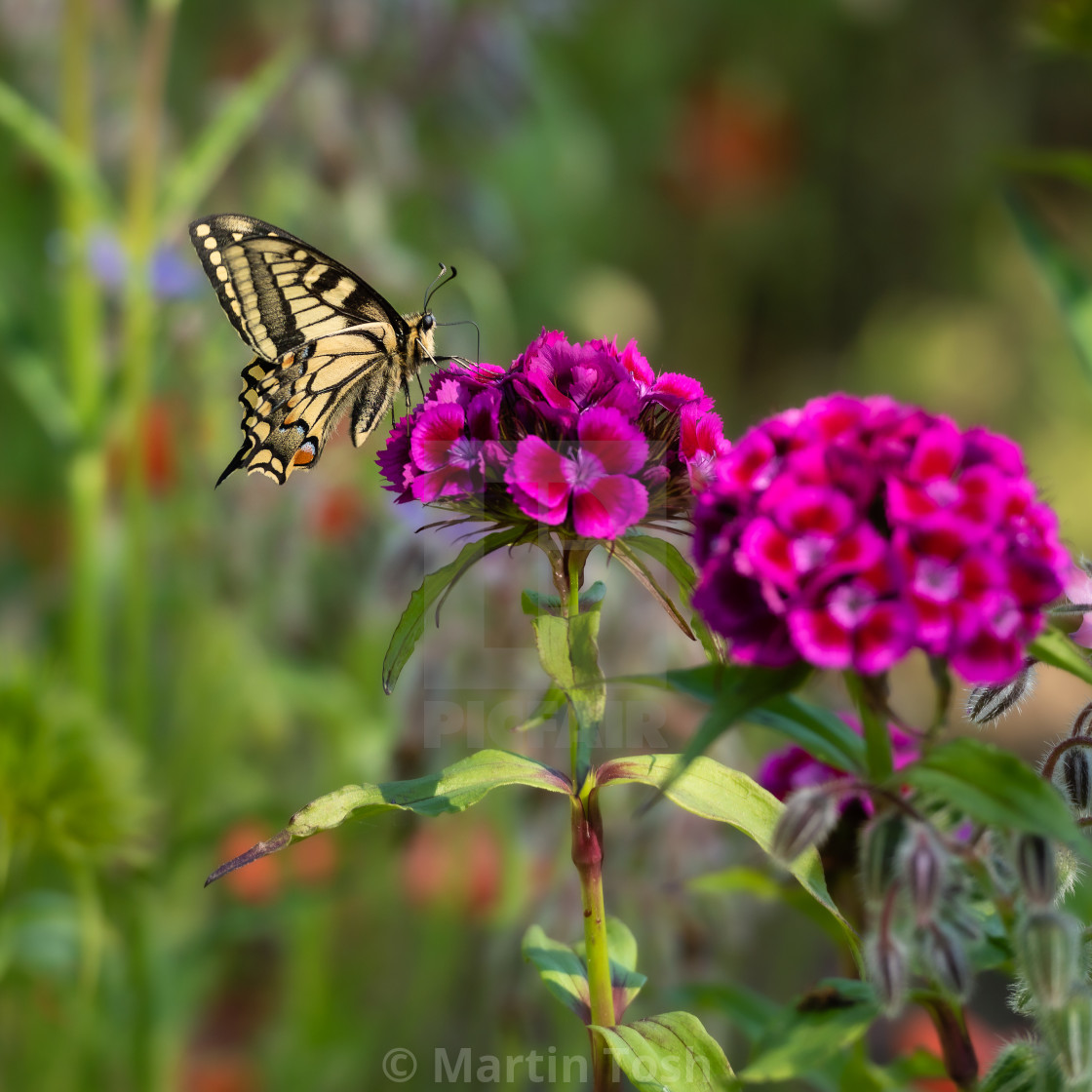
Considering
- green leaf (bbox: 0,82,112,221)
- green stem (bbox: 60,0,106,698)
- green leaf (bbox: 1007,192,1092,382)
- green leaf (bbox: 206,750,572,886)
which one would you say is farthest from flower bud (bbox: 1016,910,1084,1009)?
green leaf (bbox: 0,82,112,221)

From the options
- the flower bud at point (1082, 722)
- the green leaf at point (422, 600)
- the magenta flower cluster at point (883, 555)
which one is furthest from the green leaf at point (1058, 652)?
the green leaf at point (422, 600)

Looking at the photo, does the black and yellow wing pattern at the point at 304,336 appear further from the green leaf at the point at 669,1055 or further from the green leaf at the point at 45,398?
the green leaf at the point at 669,1055

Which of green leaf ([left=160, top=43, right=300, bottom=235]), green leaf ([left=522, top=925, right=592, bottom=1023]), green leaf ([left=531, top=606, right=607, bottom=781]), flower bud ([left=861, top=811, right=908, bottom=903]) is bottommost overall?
flower bud ([left=861, top=811, right=908, bottom=903])

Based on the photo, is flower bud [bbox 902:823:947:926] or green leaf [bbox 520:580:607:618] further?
green leaf [bbox 520:580:607:618]

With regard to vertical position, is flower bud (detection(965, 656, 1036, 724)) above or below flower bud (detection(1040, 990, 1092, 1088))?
above

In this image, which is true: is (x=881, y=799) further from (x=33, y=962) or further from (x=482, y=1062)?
(x=33, y=962)

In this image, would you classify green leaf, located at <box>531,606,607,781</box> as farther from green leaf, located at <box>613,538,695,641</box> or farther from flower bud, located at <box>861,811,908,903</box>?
flower bud, located at <box>861,811,908,903</box>

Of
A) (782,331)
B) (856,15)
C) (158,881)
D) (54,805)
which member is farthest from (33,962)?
(856,15)
